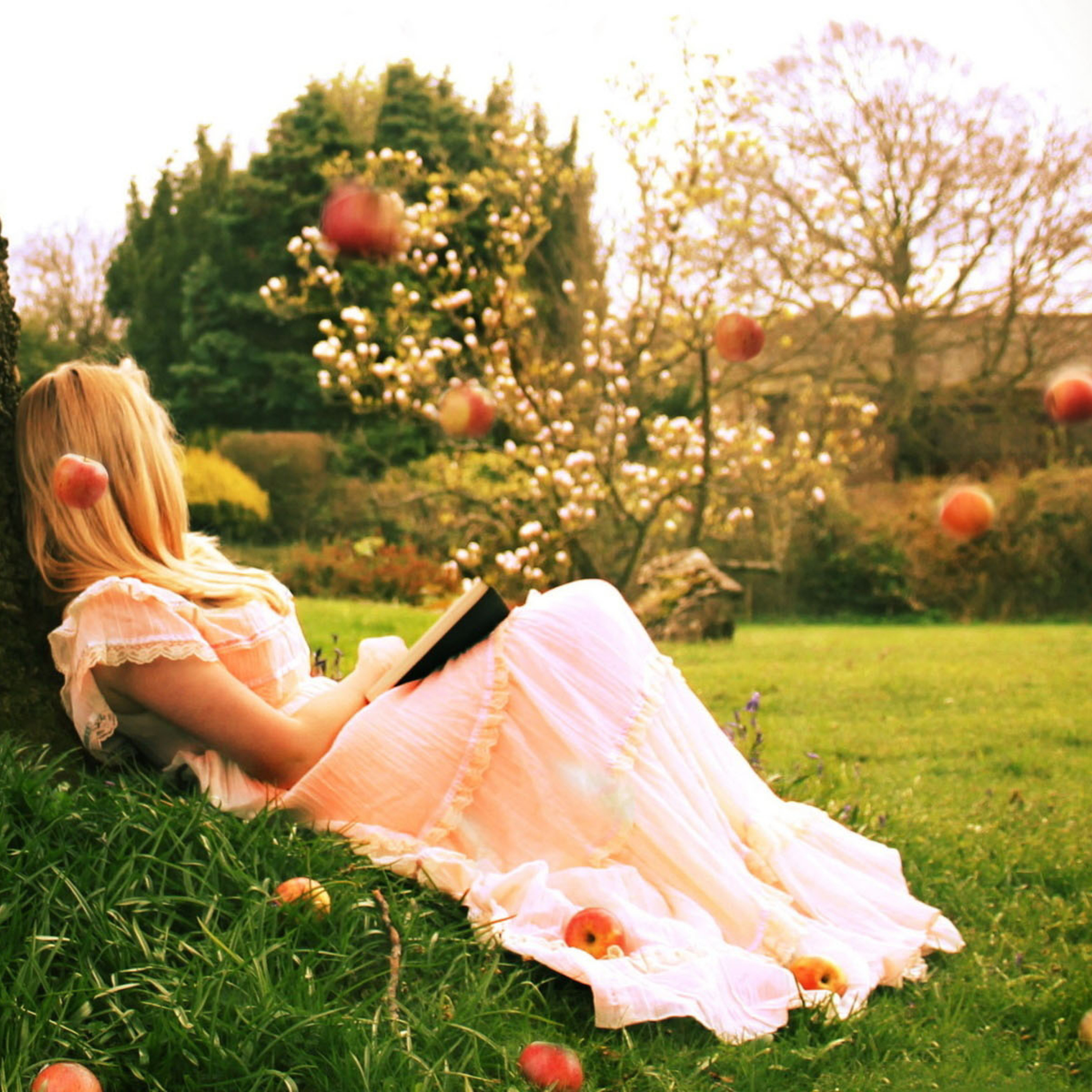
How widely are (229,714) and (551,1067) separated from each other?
908 millimetres

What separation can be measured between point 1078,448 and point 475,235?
772 centimetres

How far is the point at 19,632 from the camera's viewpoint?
241 cm

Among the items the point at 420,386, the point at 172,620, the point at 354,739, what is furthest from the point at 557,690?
the point at 420,386

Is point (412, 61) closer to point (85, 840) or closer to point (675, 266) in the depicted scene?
point (675, 266)

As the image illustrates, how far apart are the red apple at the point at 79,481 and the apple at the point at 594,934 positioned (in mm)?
1215

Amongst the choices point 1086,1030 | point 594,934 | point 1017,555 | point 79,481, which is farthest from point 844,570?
point 79,481

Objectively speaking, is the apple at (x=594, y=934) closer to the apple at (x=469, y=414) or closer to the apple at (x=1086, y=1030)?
the apple at (x=1086, y=1030)

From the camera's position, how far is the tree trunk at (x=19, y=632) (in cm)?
238

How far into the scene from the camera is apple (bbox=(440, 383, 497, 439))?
3.92 metres

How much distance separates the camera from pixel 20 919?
1.77 m

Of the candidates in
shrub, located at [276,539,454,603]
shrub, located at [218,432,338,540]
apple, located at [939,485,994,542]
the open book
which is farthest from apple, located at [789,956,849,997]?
shrub, located at [218,432,338,540]

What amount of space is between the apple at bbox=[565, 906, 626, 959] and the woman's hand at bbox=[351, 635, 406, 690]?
69 centimetres

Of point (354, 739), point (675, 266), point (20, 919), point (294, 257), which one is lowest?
point (20, 919)

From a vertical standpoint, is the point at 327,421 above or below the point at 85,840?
above
